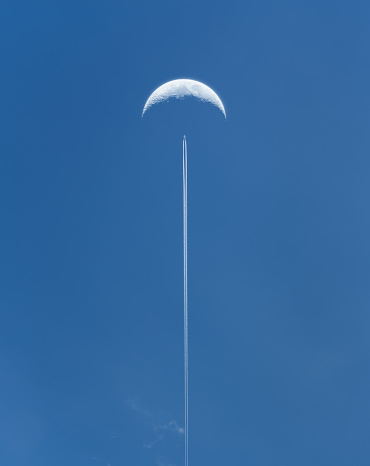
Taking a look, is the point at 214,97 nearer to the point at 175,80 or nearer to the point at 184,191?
the point at 175,80

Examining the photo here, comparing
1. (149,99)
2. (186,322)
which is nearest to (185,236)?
(186,322)

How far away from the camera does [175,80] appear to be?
93.7 metres

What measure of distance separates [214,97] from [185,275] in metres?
38.2

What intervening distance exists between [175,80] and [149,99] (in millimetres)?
6743

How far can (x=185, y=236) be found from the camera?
318 feet

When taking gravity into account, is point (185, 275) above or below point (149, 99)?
below

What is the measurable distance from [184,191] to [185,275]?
59.9ft

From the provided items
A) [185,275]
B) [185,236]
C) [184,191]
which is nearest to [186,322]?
[185,275]

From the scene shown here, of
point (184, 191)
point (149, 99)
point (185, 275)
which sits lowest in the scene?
point (185, 275)

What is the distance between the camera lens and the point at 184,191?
97188mm

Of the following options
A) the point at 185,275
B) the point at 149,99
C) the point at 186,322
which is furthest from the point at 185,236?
the point at 149,99

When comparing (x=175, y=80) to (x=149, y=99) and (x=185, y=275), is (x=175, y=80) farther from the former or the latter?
(x=185, y=275)

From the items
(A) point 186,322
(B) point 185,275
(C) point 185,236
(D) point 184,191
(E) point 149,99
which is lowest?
(A) point 186,322

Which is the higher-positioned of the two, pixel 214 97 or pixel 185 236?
pixel 214 97
